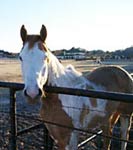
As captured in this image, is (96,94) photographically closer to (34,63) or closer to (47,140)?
(34,63)

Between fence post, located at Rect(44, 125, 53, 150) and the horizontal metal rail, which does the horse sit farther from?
fence post, located at Rect(44, 125, 53, 150)

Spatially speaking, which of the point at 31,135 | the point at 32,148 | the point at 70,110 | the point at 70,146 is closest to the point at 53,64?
the point at 70,110

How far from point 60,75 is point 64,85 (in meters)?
0.13

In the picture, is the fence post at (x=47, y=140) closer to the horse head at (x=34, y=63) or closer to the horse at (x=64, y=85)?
the horse at (x=64, y=85)

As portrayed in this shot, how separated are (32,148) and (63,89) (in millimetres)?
3415

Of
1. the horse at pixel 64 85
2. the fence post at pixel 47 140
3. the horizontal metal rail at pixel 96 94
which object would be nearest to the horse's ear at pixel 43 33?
the horse at pixel 64 85

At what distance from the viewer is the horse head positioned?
300cm

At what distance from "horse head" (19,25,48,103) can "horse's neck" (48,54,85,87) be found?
26 centimetres

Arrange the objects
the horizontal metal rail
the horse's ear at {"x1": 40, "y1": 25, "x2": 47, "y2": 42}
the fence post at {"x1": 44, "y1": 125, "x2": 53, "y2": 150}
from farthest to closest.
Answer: the fence post at {"x1": 44, "y1": 125, "x2": 53, "y2": 150}
the horse's ear at {"x1": 40, "y1": 25, "x2": 47, "y2": 42}
the horizontal metal rail

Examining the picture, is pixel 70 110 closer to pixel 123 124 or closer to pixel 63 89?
pixel 63 89

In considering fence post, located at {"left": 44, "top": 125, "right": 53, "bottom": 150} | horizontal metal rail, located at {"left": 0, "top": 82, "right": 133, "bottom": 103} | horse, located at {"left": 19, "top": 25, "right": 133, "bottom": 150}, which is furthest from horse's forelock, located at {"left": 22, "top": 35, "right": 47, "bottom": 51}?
fence post, located at {"left": 44, "top": 125, "right": 53, "bottom": 150}

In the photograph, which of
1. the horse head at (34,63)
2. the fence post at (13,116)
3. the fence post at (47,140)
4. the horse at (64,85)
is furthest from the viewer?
the fence post at (47,140)

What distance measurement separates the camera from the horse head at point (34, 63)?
3.00 metres

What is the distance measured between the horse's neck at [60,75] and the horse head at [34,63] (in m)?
0.26
